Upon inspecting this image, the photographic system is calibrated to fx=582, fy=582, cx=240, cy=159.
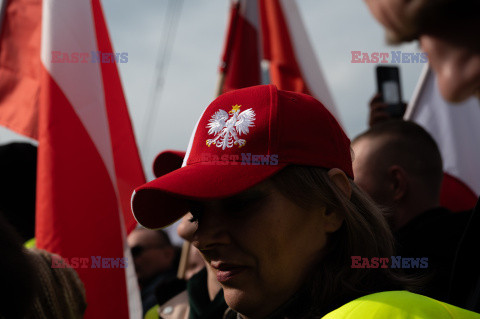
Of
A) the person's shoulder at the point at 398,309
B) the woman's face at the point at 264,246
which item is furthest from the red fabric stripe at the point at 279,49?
the person's shoulder at the point at 398,309

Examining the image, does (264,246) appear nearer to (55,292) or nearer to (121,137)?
(55,292)

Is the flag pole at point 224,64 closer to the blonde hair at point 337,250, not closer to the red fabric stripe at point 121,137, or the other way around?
the red fabric stripe at point 121,137

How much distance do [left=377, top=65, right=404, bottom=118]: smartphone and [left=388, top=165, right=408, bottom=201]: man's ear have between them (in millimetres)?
895

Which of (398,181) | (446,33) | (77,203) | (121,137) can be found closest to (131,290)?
(77,203)

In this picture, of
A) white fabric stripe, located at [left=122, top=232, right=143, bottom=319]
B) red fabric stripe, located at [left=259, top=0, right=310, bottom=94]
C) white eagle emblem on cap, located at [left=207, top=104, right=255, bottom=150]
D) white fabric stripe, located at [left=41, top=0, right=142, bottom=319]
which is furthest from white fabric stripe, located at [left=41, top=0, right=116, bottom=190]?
red fabric stripe, located at [left=259, top=0, right=310, bottom=94]

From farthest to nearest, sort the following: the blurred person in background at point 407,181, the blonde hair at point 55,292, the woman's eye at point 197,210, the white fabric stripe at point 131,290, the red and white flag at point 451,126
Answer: the red and white flag at point 451,126 → the white fabric stripe at point 131,290 → the blurred person in background at point 407,181 → the blonde hair at point 55,292 → the woman's eye at point 197,210

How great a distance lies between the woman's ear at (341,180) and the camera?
59.5 inches

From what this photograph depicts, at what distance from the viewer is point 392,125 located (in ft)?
9.78

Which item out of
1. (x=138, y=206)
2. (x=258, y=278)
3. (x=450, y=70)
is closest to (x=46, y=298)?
(x=138, y=206)

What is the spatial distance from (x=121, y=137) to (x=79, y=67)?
44 centimetres

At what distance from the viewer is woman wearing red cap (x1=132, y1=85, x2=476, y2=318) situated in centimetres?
146

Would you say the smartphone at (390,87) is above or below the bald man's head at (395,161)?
above

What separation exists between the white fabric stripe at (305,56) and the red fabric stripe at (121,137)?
6.36 feet

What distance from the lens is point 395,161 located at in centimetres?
284
